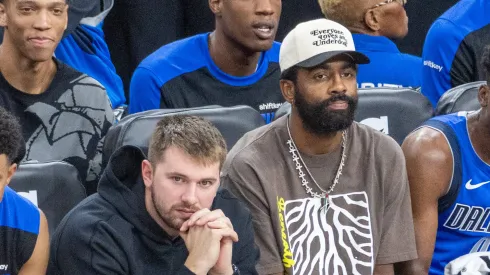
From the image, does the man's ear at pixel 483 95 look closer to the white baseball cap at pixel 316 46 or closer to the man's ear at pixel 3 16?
the white baseball cap at pixel 316 46

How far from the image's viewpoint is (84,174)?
12.4 feet

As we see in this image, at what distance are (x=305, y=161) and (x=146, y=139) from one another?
0.51 meters

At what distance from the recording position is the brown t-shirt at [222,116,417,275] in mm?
3295

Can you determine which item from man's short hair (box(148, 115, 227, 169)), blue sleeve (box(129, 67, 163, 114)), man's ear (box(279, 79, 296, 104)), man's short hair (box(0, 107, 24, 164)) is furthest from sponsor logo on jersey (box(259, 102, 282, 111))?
man's short hair (box(0, 107, 24, 164))

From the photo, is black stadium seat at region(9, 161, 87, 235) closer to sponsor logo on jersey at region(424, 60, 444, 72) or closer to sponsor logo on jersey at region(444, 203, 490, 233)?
sponsor logo on jersey at region(444, 203, 490, 233)

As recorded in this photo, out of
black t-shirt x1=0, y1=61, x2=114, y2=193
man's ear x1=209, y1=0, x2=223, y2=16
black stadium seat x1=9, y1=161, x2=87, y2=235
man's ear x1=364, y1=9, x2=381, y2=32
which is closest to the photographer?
black stadium seat x1=9, y1=161, x2=87, y2=235

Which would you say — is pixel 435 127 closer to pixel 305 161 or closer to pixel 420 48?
pixel 305 161

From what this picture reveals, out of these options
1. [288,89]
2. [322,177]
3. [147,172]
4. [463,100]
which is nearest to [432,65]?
[463,100]

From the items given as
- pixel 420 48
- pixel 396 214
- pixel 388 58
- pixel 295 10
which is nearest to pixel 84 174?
pixel 396 214

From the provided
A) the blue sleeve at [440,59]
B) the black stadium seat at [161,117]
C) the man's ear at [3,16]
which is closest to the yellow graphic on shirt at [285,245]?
the black stadium seat at [161,117]

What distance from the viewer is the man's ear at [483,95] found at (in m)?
3.62

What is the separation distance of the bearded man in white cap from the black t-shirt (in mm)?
699

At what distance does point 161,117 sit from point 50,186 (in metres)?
0.43

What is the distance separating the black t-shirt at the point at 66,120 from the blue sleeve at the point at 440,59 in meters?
1.45
